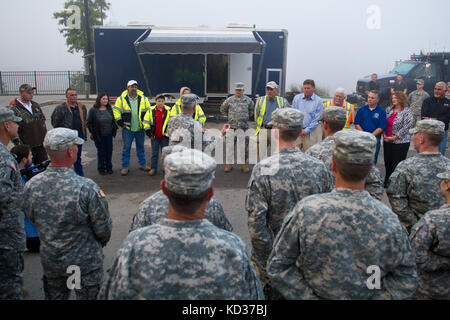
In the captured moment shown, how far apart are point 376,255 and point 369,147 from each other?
554 millimetres

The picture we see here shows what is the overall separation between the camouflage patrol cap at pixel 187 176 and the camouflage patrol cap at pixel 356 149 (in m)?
0.76

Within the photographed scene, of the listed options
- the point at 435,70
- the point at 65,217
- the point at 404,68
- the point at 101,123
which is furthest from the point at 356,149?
the point at 404,68

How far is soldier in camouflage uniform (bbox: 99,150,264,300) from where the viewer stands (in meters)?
1.59

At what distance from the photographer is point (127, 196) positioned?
6.52 m

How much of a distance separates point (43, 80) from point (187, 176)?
26.7 metres

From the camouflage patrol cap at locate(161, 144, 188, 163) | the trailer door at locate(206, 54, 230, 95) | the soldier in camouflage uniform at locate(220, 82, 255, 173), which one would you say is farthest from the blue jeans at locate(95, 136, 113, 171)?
the trailer door at locate(206, 54, 230, 95)

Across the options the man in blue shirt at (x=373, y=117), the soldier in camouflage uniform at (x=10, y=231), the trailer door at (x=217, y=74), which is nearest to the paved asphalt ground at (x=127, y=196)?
the soldier in camouflage uniform at (x=10, y=231)

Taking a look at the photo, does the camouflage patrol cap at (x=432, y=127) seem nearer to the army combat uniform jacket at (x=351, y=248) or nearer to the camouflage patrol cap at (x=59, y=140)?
the army combat uniform jacket at (x=351, y=248)

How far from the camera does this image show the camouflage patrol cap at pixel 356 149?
1958 mm

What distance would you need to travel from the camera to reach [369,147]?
197 centimetres

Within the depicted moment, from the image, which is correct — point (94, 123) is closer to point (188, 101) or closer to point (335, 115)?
point (188, 101)

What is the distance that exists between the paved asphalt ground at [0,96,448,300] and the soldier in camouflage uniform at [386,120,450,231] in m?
1.93
